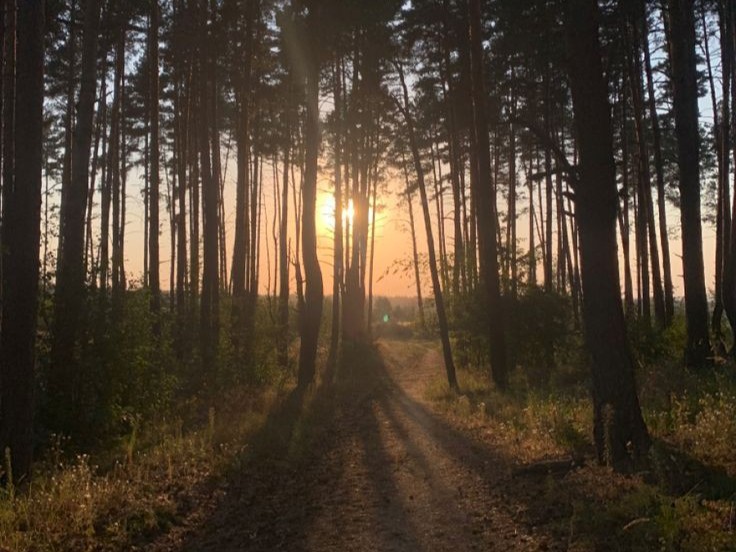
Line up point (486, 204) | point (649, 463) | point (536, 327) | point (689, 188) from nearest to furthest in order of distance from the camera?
point (649, 463)
point (689, 188)
point (486, 204)
point (536, 327)

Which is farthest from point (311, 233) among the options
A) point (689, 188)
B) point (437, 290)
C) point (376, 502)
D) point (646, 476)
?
point (646, 476)

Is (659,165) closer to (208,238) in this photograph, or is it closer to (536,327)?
(536,327)

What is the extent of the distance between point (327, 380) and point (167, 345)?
288 inches

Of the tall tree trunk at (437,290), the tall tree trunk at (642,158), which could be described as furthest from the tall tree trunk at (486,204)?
the tall tree trunk at (642,158)

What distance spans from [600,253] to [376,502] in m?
3.69

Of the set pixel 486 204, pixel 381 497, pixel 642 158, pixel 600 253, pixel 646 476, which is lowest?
pixel 381 497

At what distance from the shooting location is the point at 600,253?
7195 millimetres

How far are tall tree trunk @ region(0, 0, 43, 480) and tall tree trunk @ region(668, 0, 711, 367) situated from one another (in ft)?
35.5

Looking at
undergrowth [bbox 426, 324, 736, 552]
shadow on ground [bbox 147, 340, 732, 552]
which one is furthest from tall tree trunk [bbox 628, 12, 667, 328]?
shadow on ground [bbox 147, 340, 732, 552]

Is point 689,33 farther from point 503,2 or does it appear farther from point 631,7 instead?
point 503,2

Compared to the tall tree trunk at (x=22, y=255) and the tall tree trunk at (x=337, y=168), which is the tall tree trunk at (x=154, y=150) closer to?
the tall tree trunk at (x=337, y=168)

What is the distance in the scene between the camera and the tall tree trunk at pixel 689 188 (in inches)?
487

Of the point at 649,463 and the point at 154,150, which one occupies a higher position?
the point at 154,150

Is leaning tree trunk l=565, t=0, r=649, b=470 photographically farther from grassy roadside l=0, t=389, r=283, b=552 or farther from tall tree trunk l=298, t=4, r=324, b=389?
tall tree trunk l=298, t=4, r=324, b=389
